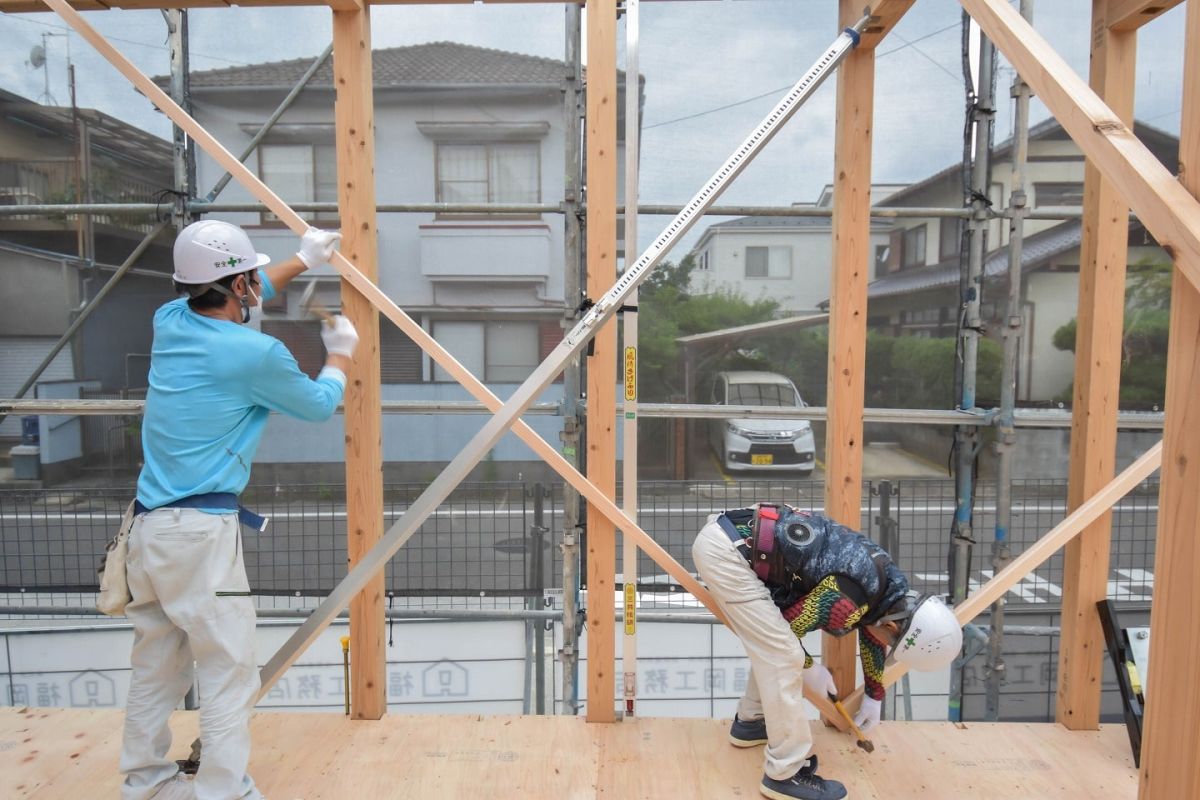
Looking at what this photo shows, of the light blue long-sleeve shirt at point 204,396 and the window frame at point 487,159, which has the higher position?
the window frame at point 487,159

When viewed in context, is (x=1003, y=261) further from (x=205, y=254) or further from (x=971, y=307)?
(x=205, y=254)

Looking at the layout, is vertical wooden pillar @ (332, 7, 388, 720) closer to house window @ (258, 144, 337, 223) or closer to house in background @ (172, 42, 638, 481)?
house in background @ (172, 42, 638, 481)

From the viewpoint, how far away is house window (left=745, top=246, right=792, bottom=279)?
400 centimetres

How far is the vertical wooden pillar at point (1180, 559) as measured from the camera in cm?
111

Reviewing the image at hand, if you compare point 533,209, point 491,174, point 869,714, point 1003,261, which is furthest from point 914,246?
point 869,714

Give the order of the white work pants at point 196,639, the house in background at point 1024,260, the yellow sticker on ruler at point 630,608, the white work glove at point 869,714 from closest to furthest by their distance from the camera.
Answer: the white work pants at point 196,639 < the white work glove at point 869,714 < the yellow sticker on ruler at point 630,608 < the house in background at point 1024,260

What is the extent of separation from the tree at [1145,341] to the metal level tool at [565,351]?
2634 millimetres

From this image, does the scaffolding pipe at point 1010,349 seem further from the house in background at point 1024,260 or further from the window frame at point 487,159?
the window frame at point 487,159

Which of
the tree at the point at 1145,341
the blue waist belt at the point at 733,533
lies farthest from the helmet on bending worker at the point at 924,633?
the tree at the point at 1145,341

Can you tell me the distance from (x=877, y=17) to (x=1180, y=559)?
185 cm

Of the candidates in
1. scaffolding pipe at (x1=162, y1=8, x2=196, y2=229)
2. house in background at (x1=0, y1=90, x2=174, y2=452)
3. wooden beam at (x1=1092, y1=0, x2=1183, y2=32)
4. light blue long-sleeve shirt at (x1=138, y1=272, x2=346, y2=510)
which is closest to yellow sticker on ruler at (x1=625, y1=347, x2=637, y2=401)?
light blue long-sleeve shirt at (x1=138, y1=272, x2=346, y2=510)

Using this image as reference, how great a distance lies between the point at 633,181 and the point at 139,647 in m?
1.98

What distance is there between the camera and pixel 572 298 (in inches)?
139

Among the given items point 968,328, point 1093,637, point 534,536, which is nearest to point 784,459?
point 968,328
